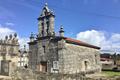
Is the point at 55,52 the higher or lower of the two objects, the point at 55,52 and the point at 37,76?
the higher

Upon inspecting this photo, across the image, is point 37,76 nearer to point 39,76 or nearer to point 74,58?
point 39,76

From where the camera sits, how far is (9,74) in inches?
1345

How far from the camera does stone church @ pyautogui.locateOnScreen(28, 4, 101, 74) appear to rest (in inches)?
1271

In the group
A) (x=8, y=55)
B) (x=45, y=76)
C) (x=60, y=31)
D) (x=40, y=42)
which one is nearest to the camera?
(x=45, y=76)

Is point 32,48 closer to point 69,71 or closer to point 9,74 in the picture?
point 9,74

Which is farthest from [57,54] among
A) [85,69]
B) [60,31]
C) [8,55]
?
[8,55]

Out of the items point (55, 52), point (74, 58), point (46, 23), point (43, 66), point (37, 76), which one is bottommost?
point (37, 76)

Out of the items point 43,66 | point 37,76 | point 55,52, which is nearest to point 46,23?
point 55,52

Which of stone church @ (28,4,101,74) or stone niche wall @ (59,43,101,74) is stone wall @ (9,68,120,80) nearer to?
stone niche wall @ (59,43,101,74)

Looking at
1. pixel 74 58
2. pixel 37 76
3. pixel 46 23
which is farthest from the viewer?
pixel 46 23

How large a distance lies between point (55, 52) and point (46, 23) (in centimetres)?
534

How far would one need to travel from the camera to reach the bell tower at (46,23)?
114 ft

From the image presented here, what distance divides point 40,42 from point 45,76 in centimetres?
1053

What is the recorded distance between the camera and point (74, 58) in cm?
3328
